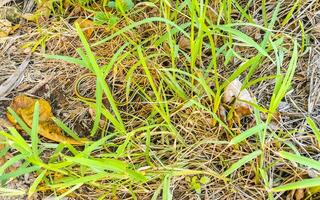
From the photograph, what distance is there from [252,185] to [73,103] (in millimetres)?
722

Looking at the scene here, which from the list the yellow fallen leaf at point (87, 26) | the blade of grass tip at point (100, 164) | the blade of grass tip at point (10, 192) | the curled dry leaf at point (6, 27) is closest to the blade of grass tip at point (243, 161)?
the blade of grass tip at point (100, 164)

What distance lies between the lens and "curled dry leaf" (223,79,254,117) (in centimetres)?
166

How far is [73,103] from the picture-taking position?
183cm

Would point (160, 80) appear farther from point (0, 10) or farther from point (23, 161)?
point (0, 10)

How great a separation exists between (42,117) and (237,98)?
2.30ft

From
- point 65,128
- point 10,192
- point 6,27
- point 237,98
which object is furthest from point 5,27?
point 237,98

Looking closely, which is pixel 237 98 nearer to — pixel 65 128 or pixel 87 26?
pixel 65 128

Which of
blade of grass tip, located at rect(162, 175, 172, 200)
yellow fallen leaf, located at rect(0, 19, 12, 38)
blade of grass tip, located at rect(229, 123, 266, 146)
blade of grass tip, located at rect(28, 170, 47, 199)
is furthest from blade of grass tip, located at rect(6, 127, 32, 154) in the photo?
yellow fallen leaf, located at rect(0, 19, 12, 38)

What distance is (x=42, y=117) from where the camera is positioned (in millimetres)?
1775

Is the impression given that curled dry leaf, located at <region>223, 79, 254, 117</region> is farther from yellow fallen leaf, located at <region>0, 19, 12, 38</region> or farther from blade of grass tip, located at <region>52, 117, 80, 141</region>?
yellow fallen leaf, located at <region>0, 19, 12, 38</region>

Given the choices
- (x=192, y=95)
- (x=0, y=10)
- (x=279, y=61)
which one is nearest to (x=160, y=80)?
(x=192, y=95)

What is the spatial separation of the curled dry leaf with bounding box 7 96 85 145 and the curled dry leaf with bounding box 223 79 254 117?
52 cm

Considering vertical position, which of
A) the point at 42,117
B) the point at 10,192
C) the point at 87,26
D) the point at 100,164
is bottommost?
the point at 10,192

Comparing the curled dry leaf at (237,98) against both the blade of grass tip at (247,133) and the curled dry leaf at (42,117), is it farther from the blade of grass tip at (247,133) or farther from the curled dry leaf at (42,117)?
the curled dry leaf at (42,117)
